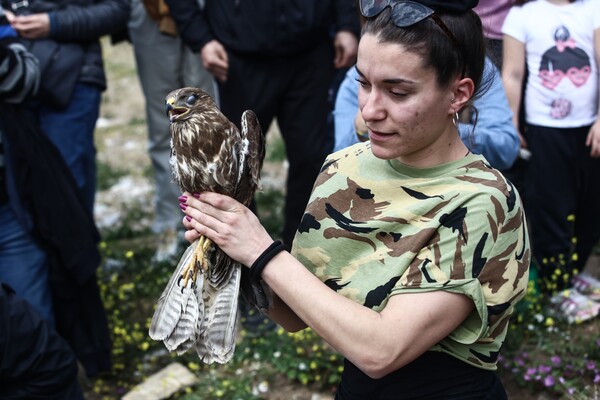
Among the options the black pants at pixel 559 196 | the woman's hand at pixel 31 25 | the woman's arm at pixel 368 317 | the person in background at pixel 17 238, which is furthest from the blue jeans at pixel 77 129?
the woman's arm at pixel 368 317

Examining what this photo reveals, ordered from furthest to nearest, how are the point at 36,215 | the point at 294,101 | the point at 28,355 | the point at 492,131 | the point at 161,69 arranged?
the point at 161,69 → the point at 294,101 → the point at 36,215 → the point at 492,131 → the point at 28,355

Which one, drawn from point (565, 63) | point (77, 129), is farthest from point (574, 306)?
point (77, 129)

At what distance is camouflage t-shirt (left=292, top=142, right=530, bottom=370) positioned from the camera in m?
1.76

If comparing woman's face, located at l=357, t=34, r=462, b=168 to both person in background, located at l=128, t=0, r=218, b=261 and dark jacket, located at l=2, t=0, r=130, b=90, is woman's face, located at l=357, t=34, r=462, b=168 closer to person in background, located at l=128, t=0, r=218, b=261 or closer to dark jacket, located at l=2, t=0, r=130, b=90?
dark jacket, located at l=2, t=0, r=130, b=90

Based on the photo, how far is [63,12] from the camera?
4527 mm

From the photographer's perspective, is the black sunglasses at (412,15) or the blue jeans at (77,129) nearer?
the black sunglasses at (412,15)

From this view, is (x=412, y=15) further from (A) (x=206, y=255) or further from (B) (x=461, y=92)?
(A) (x=206, y=255)

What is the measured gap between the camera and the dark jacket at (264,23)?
450 centimetres

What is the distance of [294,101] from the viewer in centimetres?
477

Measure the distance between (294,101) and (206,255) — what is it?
2.92 m

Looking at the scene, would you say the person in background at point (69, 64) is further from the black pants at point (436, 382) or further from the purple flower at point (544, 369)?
the black pants at point (436, 382)

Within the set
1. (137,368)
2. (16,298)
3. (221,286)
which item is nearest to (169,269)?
(137,368)

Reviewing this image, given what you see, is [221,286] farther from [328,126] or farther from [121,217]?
[121,217]

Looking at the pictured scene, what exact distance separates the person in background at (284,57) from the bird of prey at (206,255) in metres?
2.42
